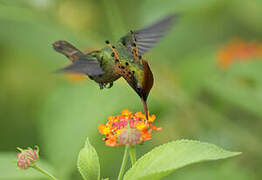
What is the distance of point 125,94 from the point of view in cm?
261

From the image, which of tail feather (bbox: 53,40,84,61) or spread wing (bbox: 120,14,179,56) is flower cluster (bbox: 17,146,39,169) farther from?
spread wing (bbox: 120,14,179,56)

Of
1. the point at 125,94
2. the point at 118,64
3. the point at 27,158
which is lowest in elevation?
the point at 125,94

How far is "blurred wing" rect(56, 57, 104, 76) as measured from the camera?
117 centimetres

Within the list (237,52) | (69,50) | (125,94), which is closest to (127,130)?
(69,50)

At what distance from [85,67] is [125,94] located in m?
1.39

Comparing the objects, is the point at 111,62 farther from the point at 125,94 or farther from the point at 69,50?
the point at 125,94

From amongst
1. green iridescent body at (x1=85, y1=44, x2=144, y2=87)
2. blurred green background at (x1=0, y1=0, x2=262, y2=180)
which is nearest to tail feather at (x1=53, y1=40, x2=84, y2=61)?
green iridescent body at (x1=85, y1=44, x2=144, y2=87)

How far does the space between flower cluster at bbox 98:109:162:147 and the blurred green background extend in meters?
0.62

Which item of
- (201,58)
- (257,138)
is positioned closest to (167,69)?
(201,58)

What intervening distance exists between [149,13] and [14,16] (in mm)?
834

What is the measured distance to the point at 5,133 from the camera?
11.0 feet

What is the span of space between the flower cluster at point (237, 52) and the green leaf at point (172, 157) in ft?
5.75

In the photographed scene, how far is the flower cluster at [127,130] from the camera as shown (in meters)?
1.33

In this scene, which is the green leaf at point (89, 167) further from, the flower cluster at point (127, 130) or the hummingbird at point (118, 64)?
the hummingbird at point (118, 64)
